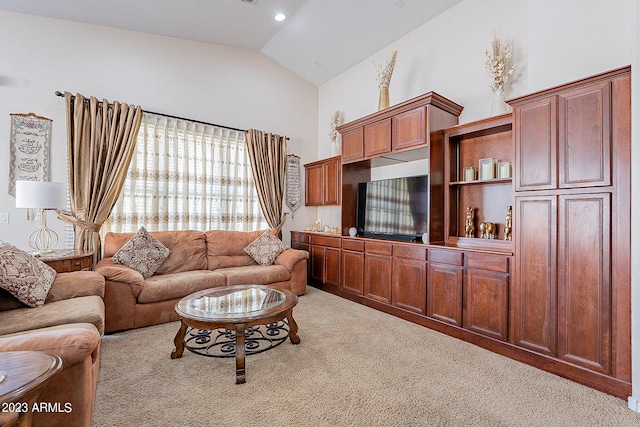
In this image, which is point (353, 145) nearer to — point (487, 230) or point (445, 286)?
point (487, 230)

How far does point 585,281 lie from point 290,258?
126 inches

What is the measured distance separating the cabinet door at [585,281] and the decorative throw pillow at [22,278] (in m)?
3.93

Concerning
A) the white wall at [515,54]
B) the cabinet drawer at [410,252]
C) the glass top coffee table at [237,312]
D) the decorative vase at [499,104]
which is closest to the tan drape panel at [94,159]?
the glass top coffee table at [237,312]

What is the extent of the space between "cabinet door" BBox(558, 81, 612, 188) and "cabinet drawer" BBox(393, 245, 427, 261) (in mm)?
1411

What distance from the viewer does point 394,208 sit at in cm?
405

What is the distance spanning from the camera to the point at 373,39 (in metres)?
4.52

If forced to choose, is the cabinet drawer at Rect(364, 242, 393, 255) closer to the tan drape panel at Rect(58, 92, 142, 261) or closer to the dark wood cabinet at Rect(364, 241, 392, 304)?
the dark wood cabinet at Rect(364, 241, 392, 304)

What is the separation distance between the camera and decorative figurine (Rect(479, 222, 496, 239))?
10.4 feet

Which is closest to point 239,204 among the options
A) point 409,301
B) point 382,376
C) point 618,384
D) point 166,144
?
point 166,144

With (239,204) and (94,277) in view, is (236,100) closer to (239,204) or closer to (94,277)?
(239,204)

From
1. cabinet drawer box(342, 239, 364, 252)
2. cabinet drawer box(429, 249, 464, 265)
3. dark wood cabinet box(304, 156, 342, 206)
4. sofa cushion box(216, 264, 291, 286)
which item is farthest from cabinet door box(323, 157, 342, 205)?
cabinet drawer box(429, 249, 464, 265)

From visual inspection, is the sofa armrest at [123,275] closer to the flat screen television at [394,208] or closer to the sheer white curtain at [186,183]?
the sheer white curtain at [186,183]

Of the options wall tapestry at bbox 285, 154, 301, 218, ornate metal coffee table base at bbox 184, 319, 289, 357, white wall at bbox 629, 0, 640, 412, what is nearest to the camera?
white wall at bbox 629, 0, 640, 412

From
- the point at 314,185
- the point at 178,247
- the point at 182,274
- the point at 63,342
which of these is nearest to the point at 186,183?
the point at 178,247
